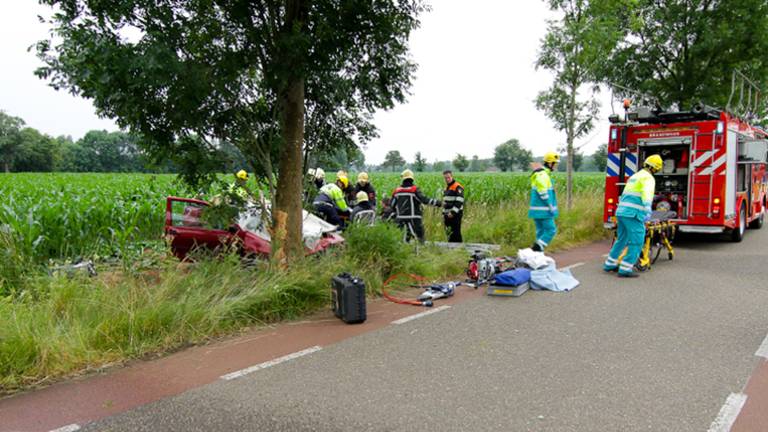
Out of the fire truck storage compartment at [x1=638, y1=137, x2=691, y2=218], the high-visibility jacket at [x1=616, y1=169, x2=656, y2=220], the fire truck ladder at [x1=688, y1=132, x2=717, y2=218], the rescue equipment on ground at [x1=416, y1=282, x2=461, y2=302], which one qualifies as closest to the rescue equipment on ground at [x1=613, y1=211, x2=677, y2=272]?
the high-visibility jacket at [x1=616, y1=169, x2=656, y2=220]

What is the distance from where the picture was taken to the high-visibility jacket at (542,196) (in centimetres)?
895

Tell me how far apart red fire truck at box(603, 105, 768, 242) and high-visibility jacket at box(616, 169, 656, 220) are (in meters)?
3.55

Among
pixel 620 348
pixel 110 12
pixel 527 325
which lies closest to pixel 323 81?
pixel 110 12

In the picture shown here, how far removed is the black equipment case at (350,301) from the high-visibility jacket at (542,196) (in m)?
4.50

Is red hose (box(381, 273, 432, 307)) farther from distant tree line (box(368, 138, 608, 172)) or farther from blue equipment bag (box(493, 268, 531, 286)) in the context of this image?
distant tree line (box(368, 138, 608, 172))

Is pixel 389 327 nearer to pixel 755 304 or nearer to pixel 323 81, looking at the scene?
pixel 323 81

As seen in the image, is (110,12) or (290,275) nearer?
(110,12)

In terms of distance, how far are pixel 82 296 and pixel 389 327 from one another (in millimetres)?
3022

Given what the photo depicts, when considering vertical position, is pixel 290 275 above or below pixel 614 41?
below

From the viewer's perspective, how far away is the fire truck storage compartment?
38.0 feet

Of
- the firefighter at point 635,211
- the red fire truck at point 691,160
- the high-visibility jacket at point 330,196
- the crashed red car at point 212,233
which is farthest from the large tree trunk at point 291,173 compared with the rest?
the red fire truck at point 691,160

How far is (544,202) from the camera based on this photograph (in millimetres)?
9078

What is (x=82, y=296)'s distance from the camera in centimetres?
509

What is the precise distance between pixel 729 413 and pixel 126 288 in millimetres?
5208
